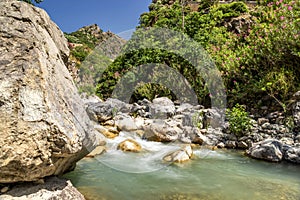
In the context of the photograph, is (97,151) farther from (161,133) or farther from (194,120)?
(194,120)

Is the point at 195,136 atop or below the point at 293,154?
atop

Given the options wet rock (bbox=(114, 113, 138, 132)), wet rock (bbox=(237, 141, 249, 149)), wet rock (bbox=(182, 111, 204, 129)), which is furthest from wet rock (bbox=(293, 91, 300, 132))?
wet rock (bbox=(114, 113, 138, 132))

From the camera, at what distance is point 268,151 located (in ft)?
16.8

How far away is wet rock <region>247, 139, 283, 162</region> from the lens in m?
5.03

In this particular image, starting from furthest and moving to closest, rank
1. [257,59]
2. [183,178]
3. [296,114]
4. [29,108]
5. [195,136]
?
[257,59]
[195,136]
[296,114]
[183,178]
[29,108]

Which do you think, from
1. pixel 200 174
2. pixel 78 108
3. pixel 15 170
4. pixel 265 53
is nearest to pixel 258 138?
pixel 200 174

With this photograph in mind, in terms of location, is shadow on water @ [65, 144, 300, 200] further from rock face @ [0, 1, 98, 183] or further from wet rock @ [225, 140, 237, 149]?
wet rock @ [225, 140, 237, 149]

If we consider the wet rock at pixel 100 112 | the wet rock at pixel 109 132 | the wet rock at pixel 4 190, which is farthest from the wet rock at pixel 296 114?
the wet rock at pixel 4 190

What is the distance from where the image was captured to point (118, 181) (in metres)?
3.61

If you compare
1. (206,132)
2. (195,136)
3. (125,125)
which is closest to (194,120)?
(206,132)

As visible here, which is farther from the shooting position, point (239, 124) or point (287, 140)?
point (239, 124)

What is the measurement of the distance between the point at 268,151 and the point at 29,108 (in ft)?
16.4

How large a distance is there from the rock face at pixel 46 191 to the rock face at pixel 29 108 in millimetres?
132

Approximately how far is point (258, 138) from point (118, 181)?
168 inches
